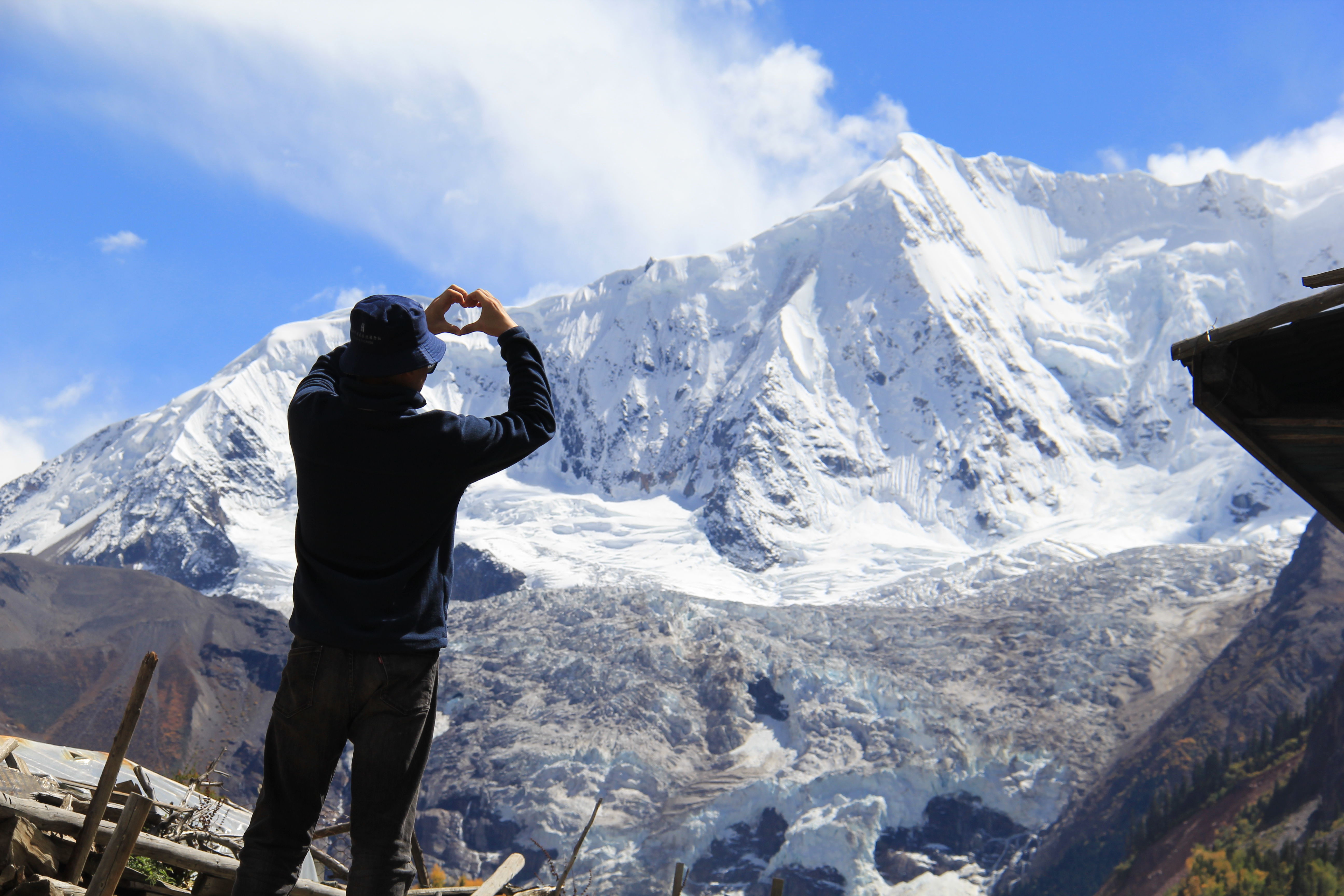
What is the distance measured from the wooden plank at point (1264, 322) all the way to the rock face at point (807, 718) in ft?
300

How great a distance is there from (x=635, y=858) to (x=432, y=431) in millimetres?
96340

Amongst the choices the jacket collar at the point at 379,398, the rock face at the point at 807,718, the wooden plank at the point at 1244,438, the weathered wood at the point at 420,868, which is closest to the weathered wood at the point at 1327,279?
the wooden plank at the point at 1244,438

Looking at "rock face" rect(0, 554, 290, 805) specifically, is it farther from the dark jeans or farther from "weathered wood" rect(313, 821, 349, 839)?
the dark jeans

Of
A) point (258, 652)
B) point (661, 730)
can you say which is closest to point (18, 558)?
point (258, 652)

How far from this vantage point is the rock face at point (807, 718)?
9494cm

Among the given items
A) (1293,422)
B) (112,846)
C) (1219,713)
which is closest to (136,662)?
(1219,713)

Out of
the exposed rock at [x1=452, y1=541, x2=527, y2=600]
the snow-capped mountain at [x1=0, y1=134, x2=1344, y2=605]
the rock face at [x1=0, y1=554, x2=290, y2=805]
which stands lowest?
the rock face at [x1=0, y1=554, x2=290, y2=805]

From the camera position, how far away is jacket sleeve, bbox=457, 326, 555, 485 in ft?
9.23

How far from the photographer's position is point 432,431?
110 inches

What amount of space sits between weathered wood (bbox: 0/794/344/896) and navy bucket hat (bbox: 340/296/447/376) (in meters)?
1.68

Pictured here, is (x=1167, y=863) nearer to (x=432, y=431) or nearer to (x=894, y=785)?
(x=894, y=785)

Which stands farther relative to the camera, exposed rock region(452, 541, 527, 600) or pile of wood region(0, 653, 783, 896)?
exposed rock region(452, 541, 527, 600)

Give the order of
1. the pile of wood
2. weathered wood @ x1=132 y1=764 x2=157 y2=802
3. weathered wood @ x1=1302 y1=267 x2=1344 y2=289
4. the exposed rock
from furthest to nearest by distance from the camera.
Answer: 1. the exposed rock
2. weathered wood @ x1=132 y1=764 x2=157 y2=802
3. weathered wood @ x1=1302 y1=267 x2=1344 y2=289
4. the pile of wood

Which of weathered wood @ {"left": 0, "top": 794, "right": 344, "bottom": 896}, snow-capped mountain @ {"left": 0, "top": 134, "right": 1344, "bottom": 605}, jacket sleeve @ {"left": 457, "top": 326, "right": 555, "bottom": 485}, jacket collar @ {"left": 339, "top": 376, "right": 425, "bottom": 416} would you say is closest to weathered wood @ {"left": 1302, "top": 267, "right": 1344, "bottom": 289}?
jacket sleeve @ {"left": 457, "top": 326, "right": 555, "bottom": 485}
